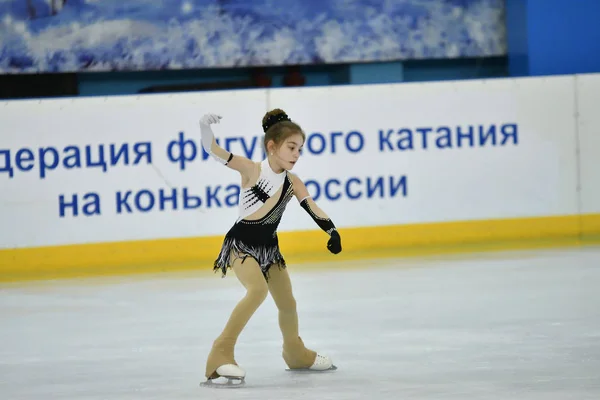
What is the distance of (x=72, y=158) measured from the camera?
9.40 meters

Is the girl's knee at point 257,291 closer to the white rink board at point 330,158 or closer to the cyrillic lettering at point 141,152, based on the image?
the white rink board at point 330,158

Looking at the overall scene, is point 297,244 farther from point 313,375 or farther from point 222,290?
point 313,375

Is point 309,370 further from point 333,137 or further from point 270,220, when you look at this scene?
point 333,137

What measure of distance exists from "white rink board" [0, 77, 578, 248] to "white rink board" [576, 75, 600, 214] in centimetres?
10

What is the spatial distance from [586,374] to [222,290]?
371 centimetres

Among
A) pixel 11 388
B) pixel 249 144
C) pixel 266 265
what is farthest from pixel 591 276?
pixel 11 388

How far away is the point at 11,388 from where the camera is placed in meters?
4.97

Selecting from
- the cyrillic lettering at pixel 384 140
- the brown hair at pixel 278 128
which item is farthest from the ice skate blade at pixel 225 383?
the cyrillic lettering at pixel 384 140

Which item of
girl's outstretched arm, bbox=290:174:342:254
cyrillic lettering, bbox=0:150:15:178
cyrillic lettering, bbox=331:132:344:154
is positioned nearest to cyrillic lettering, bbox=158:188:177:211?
cyrillic lettering, bbox=0:150:15:178

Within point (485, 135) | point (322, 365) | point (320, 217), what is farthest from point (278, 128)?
point (485, 135)

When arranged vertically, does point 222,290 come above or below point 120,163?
below

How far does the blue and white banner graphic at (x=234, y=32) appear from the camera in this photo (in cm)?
1173

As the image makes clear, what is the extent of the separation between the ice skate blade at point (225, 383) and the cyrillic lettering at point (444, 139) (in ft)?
17.9

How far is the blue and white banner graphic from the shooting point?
1173 cm
